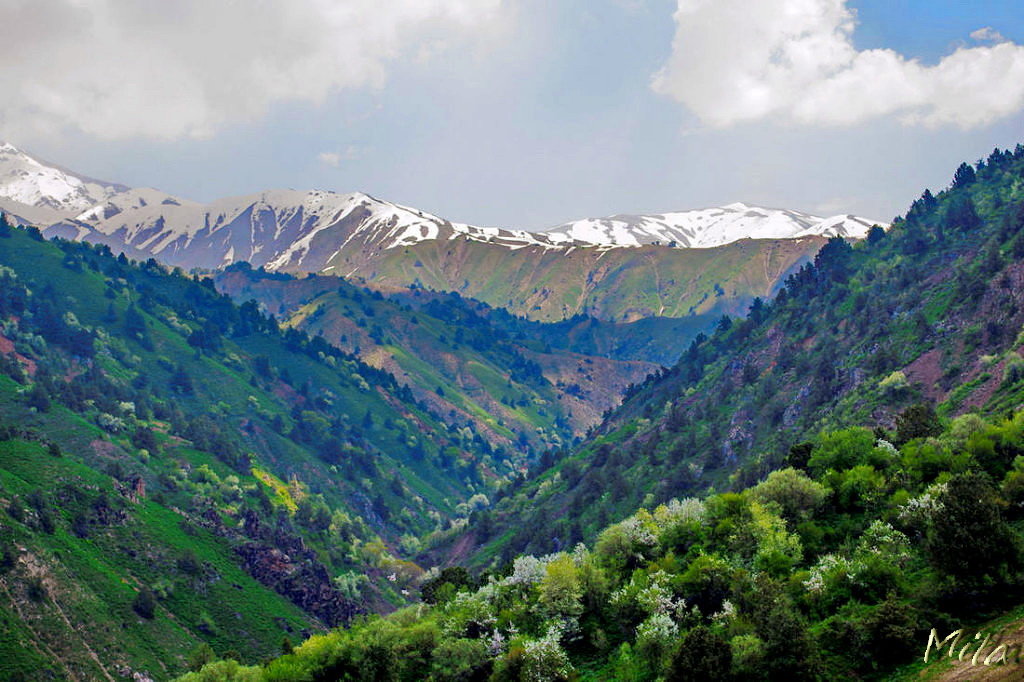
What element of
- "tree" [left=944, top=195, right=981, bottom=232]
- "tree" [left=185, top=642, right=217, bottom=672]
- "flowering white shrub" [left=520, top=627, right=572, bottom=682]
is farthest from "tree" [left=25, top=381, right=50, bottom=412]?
"tree" [left=944, top=195, right=981, bottom=232]

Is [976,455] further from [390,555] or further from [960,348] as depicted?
[390,555]

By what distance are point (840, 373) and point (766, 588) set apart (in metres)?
104

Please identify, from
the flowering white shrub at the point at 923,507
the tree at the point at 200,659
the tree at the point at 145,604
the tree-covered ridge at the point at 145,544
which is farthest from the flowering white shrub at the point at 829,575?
the tree at the point at 145,604

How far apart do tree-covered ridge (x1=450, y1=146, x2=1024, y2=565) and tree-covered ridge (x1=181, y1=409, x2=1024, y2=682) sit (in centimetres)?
3349

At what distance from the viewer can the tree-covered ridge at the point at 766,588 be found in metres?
41.1

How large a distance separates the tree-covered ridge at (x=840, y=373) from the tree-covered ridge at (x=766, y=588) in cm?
3349

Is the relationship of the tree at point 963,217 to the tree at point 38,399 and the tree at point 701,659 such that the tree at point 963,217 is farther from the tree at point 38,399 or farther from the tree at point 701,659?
the tree at point 38,399

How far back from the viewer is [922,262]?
165 meters

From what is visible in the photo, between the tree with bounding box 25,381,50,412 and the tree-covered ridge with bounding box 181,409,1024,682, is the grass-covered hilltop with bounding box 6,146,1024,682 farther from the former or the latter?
the tree with bounding box 25,381,50,412

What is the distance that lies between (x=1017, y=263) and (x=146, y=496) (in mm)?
163628

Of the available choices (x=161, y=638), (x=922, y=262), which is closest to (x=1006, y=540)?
(x=161, y=638)

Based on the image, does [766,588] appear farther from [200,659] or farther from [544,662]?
[200,659]

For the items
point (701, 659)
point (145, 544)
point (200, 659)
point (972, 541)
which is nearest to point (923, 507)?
point (972, 541)

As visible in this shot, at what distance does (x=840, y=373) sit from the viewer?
141 meters
